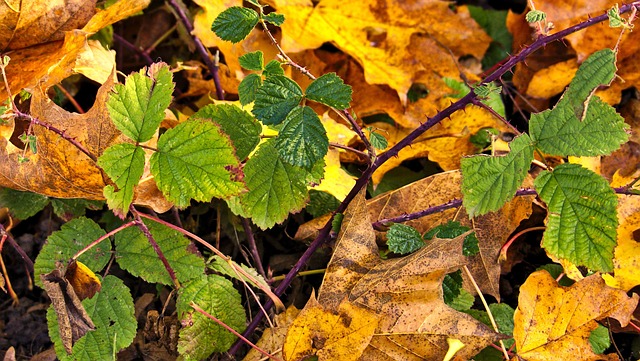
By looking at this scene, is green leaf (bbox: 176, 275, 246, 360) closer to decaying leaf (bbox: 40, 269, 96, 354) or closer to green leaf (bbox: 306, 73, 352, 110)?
decaying leaf (bbox: 40, 269, 96, 354)

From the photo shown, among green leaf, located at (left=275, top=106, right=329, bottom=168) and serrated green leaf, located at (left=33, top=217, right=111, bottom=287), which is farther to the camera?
serrated green leaf, located at (left=33, top=217, right=111, bottom=287)

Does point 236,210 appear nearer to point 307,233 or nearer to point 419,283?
point 307,233

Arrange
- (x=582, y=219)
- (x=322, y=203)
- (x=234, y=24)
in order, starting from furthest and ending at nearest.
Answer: (x=322, y=203)
(x=234, y=24)
(x=582, y=219)

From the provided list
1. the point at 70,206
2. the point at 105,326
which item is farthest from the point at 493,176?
the point at 70,206

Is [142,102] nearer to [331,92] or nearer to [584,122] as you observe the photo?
[331,92]

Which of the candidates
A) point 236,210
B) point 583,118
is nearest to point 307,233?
point 236,210

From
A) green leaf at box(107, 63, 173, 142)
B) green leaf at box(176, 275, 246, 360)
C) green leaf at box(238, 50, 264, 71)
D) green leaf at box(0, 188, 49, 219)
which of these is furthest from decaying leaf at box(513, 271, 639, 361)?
green leaf at box(0, 188, 49, 219)

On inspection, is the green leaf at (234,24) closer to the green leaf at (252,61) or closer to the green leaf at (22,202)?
the green leaf at (252,61)
